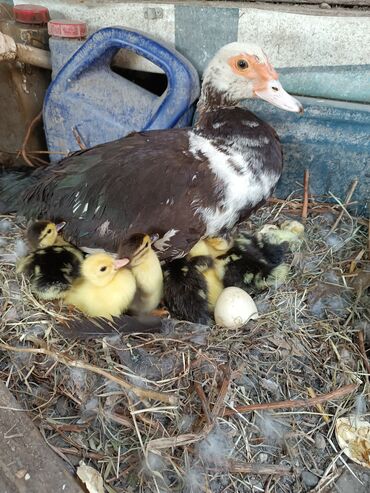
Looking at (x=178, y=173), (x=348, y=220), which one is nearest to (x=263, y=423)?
(x=178, y=173)

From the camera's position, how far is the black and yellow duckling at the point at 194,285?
152 centimetres

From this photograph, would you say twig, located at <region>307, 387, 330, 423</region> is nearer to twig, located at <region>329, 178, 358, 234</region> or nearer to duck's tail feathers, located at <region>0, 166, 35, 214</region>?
twig, located at <region>329, 178, 358, 234</region>

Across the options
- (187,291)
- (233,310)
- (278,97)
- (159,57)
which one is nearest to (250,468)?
(233,310)

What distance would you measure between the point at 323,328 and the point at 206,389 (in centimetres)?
44

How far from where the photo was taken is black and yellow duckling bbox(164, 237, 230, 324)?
152 centimetres

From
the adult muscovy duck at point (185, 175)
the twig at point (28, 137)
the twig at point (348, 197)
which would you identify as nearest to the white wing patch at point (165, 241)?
the adult muscovy duck at point (185, 175)

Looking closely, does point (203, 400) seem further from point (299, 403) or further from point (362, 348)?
point (362, 348)

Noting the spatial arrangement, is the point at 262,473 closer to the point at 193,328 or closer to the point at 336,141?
the point at 193,328

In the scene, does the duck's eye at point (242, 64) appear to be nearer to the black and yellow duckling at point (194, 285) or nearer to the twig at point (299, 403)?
the black and yellow duckling at point (194, 285)

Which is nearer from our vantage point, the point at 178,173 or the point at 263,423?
the point at 263,423

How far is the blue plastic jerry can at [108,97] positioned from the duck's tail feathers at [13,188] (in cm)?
39

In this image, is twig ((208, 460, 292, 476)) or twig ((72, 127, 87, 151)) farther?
twig ((72, 127, 87, 151))

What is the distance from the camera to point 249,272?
1614mm

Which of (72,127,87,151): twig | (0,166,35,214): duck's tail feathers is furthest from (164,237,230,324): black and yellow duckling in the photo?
(72,127,87,151): twig
